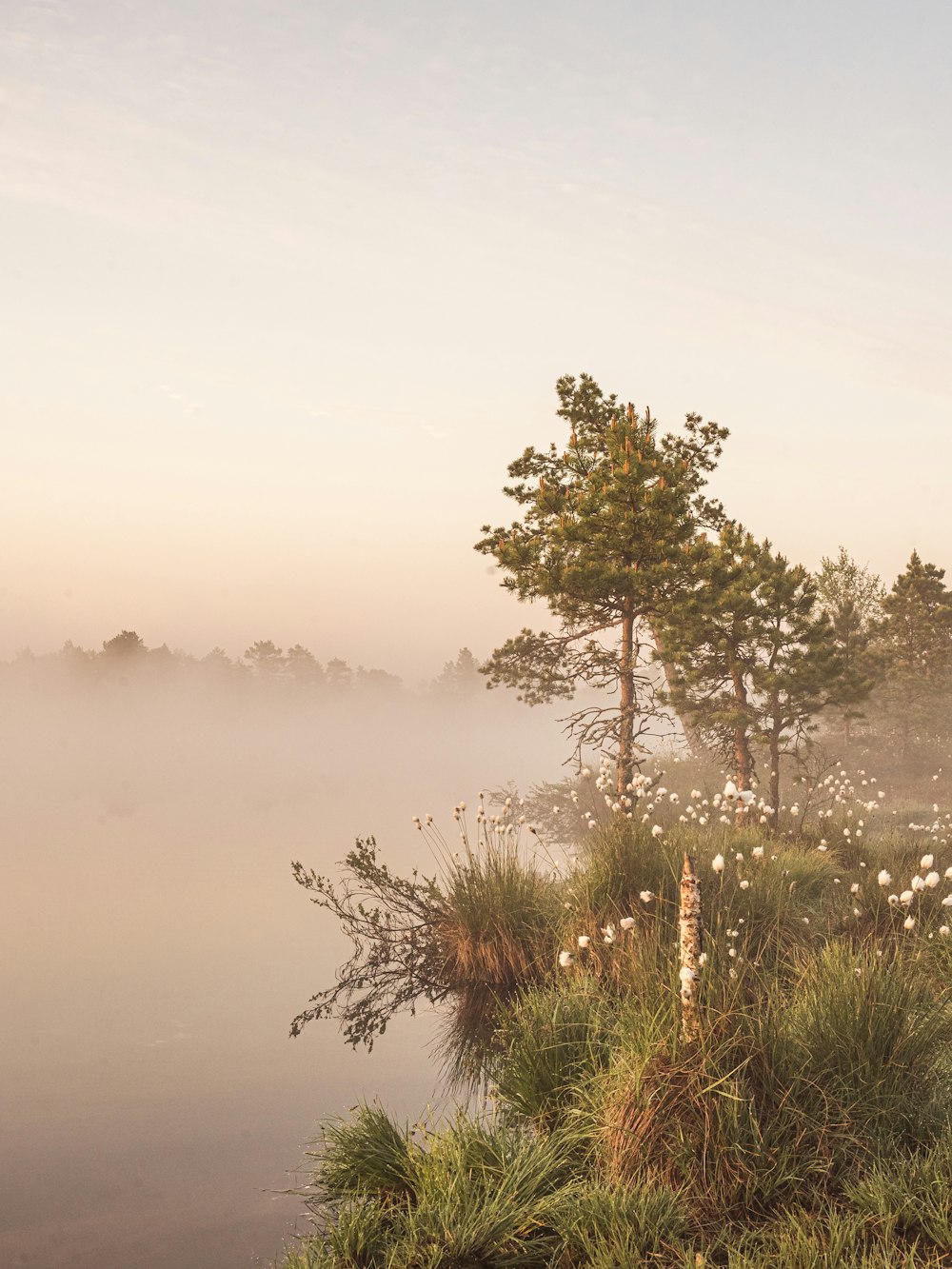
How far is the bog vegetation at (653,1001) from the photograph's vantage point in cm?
516

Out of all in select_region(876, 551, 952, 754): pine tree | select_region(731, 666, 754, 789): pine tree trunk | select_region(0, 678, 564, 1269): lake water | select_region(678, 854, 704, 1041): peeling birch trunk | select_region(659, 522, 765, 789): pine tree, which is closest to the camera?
select_region(678, 854, 704, 1041): peeling birch trunk

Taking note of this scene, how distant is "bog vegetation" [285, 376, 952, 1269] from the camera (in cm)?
516

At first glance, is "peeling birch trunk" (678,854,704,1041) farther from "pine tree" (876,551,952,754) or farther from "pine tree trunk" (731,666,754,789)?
"pine tree" (876,551,952,754)

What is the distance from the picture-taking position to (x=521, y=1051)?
7367mm

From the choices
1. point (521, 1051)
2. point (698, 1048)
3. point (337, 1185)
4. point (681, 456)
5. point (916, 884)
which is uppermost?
point (681, 456)

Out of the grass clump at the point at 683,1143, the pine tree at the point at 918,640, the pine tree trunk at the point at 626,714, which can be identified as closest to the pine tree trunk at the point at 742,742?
the pine tree trunk at the point at 626,714

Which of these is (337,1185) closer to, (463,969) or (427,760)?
(463,969)

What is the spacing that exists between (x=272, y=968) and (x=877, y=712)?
123 ft

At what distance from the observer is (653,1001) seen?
21.8 feet

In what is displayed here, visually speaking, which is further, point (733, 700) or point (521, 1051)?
point (733, 700)

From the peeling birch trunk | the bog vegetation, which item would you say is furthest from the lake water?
the peeling birch trunk

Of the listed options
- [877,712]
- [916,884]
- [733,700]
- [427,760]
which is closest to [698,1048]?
[916,884]

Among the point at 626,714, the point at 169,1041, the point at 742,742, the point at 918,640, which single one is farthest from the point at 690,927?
the point at 918,640

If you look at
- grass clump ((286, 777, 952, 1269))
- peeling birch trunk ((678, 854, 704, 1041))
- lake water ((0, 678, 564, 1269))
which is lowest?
lake water ((0, 678, 564, 1269))
